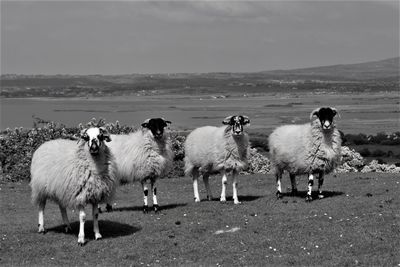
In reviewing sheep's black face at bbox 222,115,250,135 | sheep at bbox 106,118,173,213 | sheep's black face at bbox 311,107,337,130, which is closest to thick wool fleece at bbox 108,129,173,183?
sheep at bbox 106,118,173,213

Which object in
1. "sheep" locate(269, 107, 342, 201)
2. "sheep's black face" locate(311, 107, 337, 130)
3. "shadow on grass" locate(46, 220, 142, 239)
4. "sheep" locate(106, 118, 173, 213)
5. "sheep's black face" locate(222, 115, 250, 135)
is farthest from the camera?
"sheep's black face" locate(222, 115, 250, 135)

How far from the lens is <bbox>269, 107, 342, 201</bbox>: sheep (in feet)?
72.4

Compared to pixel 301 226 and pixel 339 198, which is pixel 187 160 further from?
pixel 301 226

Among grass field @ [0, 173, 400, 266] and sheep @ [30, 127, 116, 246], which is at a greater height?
sheep @ [30, 127, 116, 246]

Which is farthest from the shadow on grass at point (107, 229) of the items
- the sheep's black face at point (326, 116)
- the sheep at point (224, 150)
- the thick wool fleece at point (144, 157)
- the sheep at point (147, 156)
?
Answer: the sheep's black face at point (326, 116)

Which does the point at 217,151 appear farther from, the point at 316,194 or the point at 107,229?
the point at 107,229

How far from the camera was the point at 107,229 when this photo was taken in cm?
1872

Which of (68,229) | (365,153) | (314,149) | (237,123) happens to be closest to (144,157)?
(237,123)

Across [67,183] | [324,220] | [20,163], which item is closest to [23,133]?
[20,163]

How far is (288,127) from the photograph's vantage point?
24.3 metres

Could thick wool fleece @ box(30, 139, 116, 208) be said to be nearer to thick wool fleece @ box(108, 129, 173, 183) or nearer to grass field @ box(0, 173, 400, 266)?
grass field @ box(0, 173, 400, 266)

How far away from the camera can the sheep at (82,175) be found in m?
17.2

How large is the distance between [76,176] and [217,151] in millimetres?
6888

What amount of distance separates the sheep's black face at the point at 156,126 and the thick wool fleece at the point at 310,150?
476 cm
